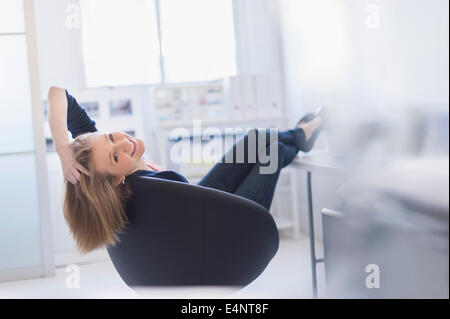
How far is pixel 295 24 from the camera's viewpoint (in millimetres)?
2543

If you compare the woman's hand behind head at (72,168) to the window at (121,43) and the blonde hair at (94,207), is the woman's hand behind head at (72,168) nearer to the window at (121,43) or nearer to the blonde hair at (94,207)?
the blonde hair at (94,207)

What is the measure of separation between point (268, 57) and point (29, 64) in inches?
50.7

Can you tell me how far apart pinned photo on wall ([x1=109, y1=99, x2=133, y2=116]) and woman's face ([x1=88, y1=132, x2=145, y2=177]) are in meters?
1.64

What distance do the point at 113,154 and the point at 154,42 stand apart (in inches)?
65.9

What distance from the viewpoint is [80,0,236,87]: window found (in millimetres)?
2535

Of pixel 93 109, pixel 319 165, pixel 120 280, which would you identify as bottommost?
pixel 120 280

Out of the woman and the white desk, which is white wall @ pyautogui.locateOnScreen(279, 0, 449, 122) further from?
the woman

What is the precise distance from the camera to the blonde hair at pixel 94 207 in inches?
44.6

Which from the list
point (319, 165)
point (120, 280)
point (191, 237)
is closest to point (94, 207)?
point (191, 237)

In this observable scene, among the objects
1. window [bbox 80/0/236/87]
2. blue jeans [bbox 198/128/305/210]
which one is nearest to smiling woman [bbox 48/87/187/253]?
blue jeans [bbox 198/128/305/210]

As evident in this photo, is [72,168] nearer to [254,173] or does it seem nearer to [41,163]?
[254,173]

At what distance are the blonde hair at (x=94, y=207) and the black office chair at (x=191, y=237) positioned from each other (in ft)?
0.11

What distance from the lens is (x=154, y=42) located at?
2775 mm
